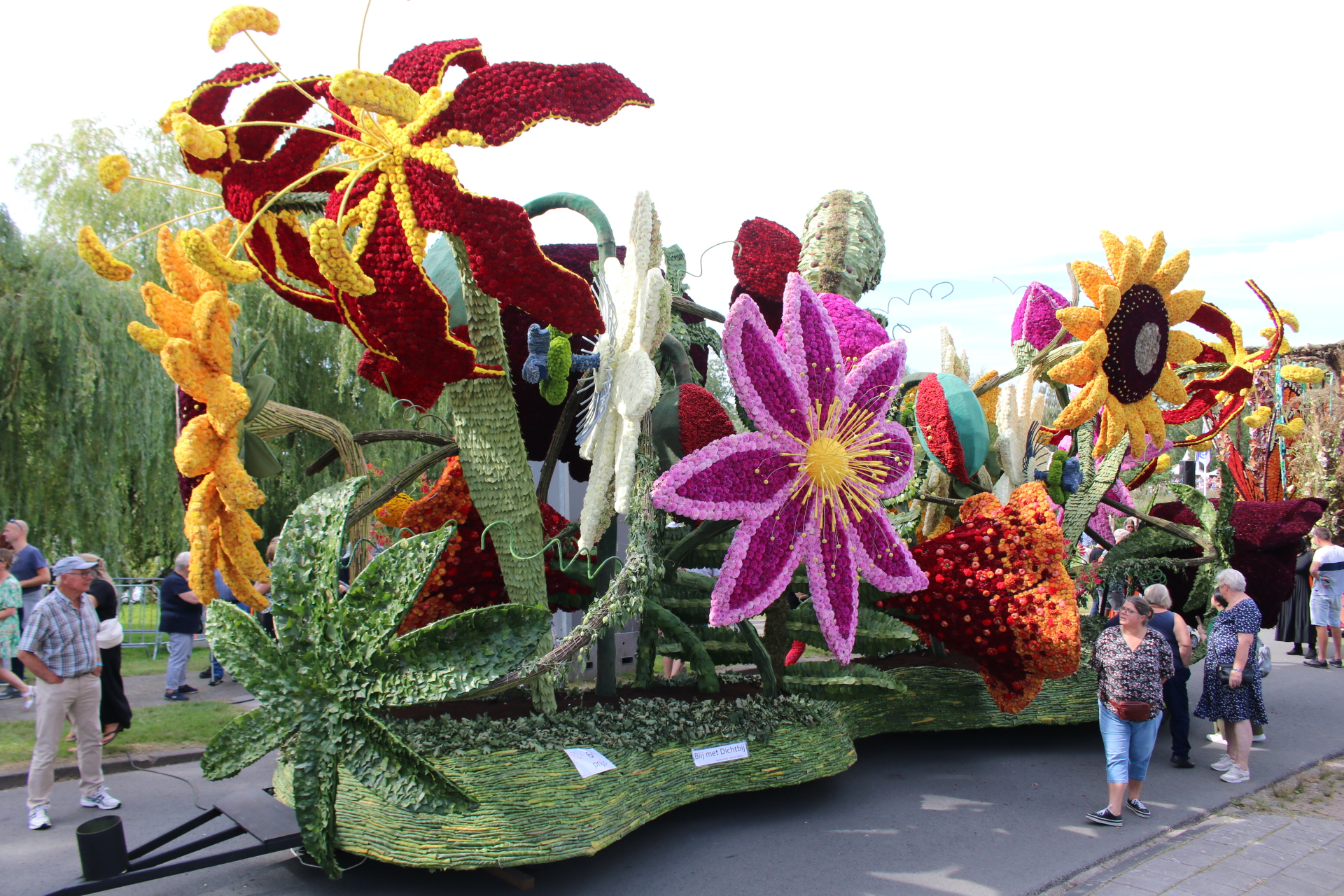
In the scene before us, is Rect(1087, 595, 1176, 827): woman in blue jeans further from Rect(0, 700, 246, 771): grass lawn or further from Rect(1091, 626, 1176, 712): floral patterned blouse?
Rect(0, 700, 246, 771): grass lawn

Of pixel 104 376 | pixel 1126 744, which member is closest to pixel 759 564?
pixel 1126 744

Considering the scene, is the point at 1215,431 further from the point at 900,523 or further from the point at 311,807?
the point at 311,807

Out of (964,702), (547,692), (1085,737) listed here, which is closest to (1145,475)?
(1085,737)

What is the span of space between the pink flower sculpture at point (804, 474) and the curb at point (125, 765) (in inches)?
149

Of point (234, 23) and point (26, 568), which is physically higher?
point (234, 23)

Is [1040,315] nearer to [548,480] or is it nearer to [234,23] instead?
Answer: [548,480]

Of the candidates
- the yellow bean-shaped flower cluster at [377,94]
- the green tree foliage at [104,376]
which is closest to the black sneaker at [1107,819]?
the yellow bean-shaped flower cluster at [377,94]

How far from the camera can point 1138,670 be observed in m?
4.31

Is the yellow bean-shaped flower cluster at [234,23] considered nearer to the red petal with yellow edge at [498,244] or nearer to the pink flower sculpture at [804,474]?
the red petal with yellow edge at [498,244]

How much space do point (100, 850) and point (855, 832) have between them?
3089mm

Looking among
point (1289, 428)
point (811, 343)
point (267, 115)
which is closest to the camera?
point (267, 115)

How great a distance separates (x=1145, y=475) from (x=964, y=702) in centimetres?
282

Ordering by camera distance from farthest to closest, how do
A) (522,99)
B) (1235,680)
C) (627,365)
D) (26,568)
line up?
1. (26,568)
2. (1235,680)
3. (627,365)
4. (522,99)

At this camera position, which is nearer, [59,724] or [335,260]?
[335,260]
